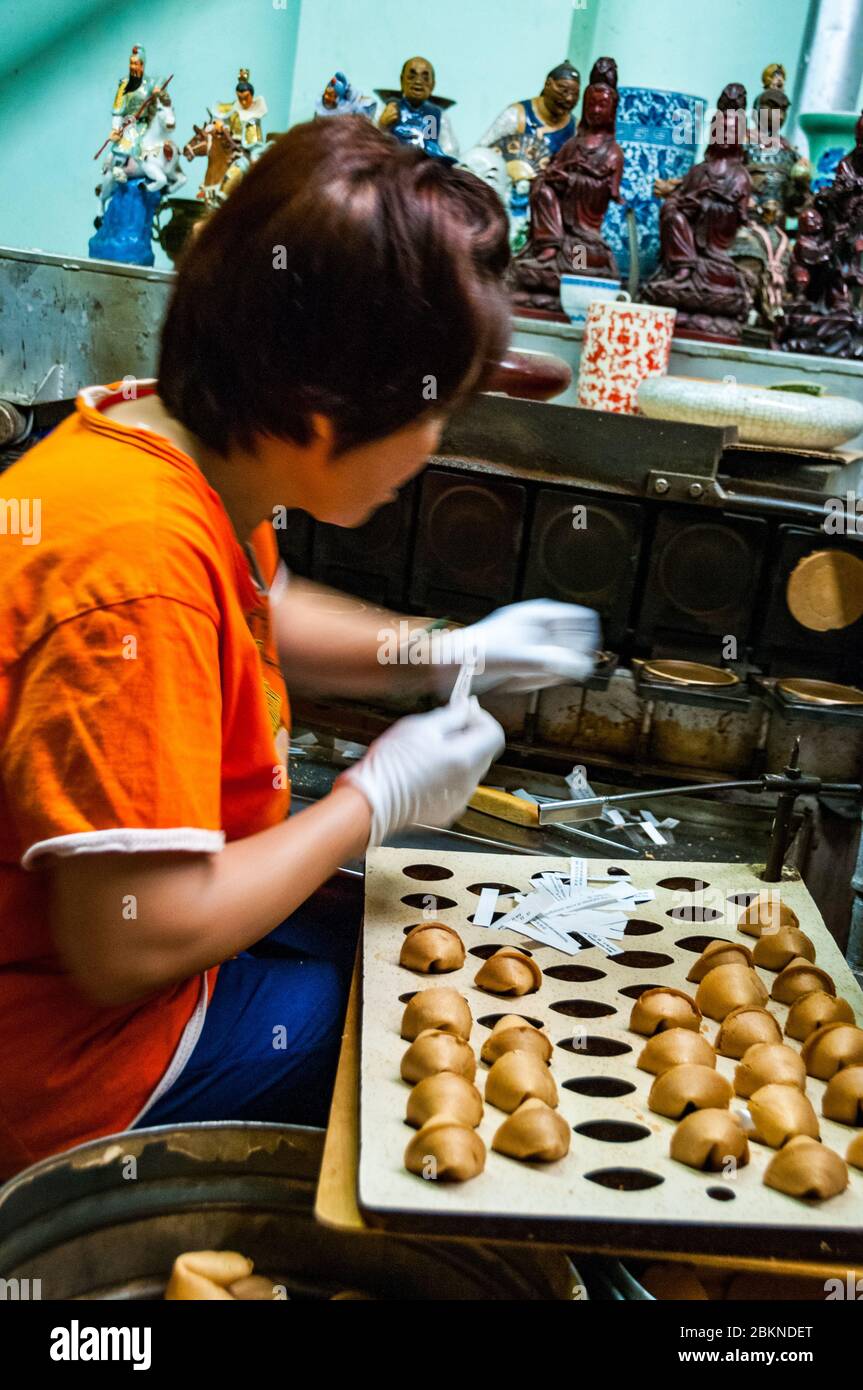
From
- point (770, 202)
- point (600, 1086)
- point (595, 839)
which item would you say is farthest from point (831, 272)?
point (600, 1086)

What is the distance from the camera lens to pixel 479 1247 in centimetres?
127

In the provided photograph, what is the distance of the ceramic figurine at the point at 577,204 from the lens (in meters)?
4.32

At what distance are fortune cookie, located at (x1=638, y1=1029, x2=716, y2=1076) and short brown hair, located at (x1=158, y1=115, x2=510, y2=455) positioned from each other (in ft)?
2.76

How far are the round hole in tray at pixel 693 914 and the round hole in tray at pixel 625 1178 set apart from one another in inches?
26.4

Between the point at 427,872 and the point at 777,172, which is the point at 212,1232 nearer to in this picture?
the point at 427,872

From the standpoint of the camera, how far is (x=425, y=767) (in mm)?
1568

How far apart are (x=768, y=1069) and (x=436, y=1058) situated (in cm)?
42

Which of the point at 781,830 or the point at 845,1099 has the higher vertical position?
the point at 781,830

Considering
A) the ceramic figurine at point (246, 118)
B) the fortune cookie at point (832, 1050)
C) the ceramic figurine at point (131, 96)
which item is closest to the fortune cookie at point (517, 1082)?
the fortune cookie at point (832, 1050)

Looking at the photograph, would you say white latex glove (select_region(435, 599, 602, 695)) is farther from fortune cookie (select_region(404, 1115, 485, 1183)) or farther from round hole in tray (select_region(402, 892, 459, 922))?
fortune cookie (select_region(404, 1115, 485, 1183))

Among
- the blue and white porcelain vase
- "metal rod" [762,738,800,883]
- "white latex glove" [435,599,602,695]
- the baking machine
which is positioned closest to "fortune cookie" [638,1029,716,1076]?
"metal rod" [762,738,800,883]

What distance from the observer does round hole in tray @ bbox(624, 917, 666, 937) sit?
190 centimetres
